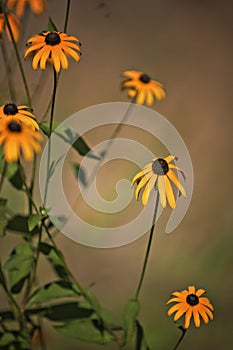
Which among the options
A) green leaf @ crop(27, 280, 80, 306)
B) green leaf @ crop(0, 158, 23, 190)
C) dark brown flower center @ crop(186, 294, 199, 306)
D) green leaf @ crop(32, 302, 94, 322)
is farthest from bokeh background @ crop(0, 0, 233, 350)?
dark brown flower center @ crop(186, 294, 199, 306)

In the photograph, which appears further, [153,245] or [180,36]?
[180,36]

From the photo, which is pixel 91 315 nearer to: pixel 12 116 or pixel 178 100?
pixel 12 116

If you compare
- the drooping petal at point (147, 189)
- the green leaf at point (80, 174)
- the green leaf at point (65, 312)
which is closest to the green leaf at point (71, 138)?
the green leaf at point (80, 174)

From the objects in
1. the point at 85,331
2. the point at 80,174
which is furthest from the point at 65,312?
the point at 80,174

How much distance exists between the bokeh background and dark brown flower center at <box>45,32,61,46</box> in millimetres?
326

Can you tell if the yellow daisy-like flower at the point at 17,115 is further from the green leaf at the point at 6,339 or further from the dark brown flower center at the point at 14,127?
the green leaf at the point at 6,339

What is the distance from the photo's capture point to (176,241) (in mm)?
2336

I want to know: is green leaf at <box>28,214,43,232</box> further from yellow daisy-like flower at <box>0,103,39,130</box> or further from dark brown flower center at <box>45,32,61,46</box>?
dark brown flower center at <box>45,32,61,46</box>

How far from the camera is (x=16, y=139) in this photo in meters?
1.19

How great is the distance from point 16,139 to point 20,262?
1.17 ft

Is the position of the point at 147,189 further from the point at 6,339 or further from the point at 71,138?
the point at 6,339

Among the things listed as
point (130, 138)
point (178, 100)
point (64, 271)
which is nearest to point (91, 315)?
point (64, 271)

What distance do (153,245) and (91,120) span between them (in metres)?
0.71

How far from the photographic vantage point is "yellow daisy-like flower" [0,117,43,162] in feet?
3.85
